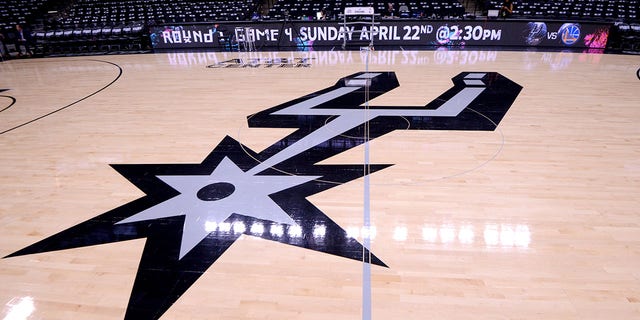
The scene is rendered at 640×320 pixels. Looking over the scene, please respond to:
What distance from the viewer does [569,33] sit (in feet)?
36.8

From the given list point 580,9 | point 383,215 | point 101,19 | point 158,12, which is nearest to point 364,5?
point 580,9

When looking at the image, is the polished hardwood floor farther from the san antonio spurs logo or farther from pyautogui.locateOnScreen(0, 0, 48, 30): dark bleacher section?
pyautogui.locateOnScreen(0, 0, 48, 30): dark bleacher section

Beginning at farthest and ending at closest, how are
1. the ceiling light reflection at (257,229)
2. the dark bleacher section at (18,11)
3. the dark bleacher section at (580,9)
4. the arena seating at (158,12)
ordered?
the dark bleacher section at (18,11) → the arena seating at (158,12) → the dark bleacher section at (580,9) → the ceiling light reflection at (257,229)

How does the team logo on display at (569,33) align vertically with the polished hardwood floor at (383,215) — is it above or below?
above

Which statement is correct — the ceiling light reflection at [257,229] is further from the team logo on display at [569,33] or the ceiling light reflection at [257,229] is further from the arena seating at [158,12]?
the arena seating at [158,12]

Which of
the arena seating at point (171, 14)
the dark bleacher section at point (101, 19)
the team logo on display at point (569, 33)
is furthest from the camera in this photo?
the dark bleacher section at point (101, 19)

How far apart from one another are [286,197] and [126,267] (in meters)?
1.58

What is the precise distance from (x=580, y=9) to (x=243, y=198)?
52.3 ft

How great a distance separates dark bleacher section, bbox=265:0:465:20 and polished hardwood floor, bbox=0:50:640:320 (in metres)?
7.79

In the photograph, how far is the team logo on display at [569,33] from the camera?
1109cm

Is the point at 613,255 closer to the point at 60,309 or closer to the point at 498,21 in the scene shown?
the point at 60,309

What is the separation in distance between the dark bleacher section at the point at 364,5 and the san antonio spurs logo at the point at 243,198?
9.08m

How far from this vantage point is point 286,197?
143 inches

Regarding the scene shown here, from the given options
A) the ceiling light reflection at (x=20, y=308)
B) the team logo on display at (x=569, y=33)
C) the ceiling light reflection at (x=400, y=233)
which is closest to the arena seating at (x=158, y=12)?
the team logo on display at (x=569, y=33)
